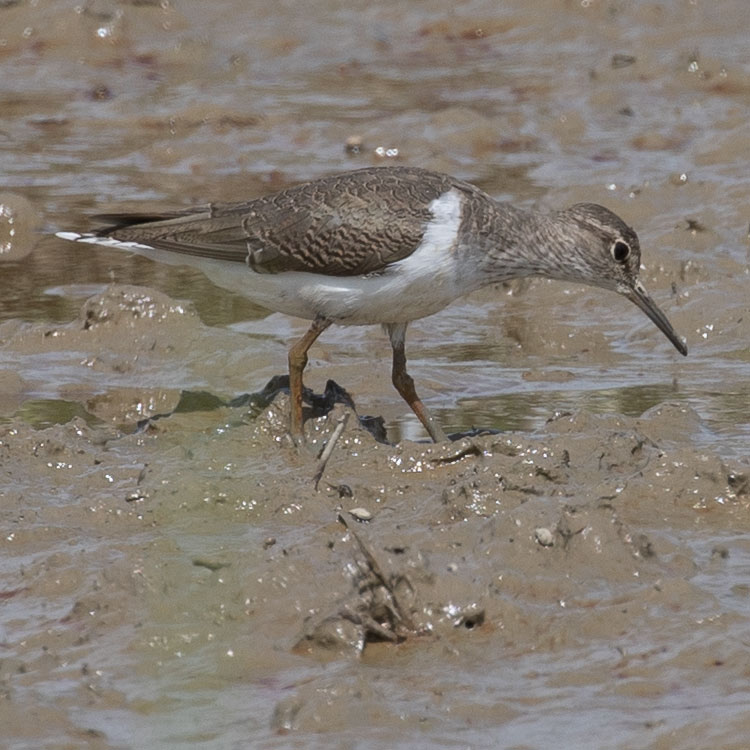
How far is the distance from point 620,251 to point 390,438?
1.60m

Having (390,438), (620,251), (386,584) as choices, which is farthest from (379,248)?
(386,584)

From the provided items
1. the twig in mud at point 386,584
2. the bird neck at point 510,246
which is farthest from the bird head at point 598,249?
A: the twig in mud at point 386,584

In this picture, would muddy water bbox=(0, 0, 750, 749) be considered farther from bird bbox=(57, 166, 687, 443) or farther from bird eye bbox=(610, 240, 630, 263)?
bird eye bbox=(610, 240, 630, 263)

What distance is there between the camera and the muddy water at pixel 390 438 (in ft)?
17.2

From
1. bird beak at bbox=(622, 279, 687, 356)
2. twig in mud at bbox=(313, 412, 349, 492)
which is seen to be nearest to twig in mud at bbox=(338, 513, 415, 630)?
twig in mud at bbox=(313, 412, 349, 492)

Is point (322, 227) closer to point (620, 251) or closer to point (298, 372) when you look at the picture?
point (298, 372)

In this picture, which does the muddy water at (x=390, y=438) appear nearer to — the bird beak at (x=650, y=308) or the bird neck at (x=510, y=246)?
the bird beak at (x=650, y=308)

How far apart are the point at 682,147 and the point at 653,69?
1845 mm

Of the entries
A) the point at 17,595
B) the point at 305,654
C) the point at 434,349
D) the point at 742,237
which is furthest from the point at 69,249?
the point at 305,654

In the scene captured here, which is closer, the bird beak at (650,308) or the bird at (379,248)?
the bird at (379,248)

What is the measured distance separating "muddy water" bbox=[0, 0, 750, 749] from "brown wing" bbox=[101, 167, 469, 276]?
2.61ft

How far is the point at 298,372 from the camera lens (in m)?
7.85

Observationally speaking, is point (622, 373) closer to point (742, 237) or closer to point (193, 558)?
point (742, 237)

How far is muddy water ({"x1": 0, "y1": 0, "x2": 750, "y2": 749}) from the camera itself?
206 inches
